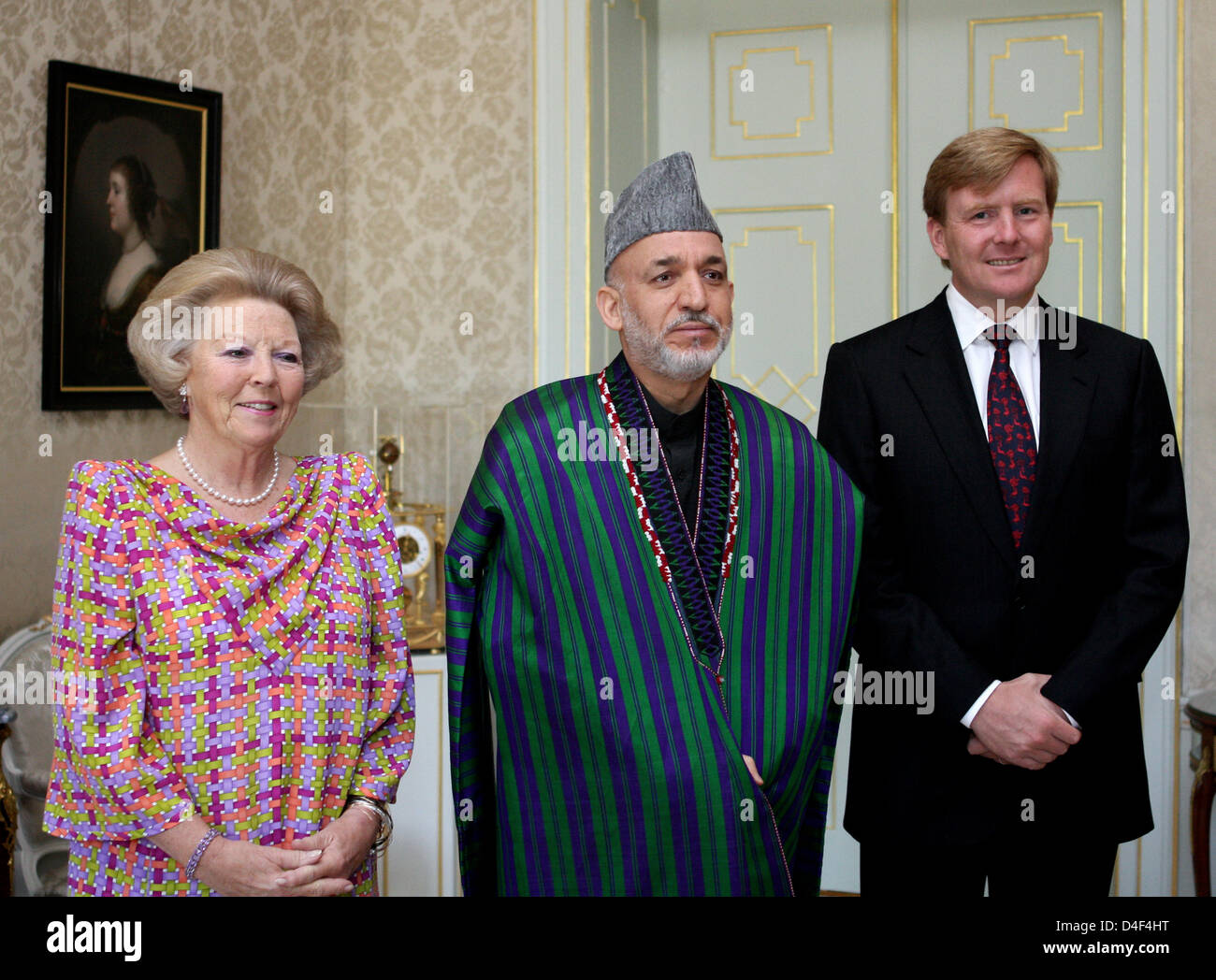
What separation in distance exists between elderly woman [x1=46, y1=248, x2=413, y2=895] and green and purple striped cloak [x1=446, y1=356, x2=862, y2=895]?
0.18 metres

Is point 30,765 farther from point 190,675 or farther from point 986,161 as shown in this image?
point 986,161

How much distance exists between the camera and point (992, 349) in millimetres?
2143

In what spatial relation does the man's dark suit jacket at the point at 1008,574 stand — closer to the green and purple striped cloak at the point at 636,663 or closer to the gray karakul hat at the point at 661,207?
the green and purple striped cloak at the point at 636,663

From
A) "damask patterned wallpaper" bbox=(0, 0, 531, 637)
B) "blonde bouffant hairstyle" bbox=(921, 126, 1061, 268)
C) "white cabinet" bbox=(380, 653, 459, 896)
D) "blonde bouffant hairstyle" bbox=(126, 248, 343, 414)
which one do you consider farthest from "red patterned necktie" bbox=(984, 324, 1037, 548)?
"damask patterned wallpaper" bbox=(0, 0, 531, 637)

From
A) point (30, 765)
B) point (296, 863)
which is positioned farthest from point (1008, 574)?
point (30, 765)

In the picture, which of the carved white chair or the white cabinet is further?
the white cabinet

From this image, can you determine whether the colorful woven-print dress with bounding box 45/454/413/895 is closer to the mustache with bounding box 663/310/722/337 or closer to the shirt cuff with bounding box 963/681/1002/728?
the mustache with bounding box 663/310/722/337

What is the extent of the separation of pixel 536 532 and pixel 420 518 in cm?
182

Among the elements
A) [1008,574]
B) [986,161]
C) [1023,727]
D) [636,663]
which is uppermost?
[986,161]

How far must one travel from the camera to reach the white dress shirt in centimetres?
212

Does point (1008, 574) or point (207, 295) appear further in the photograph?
point (1008, 574)

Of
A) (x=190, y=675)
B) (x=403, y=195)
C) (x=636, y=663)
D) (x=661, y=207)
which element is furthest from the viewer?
(x=403, y=195)

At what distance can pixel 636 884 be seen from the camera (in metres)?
1.84

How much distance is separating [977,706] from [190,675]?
3.90 feet
